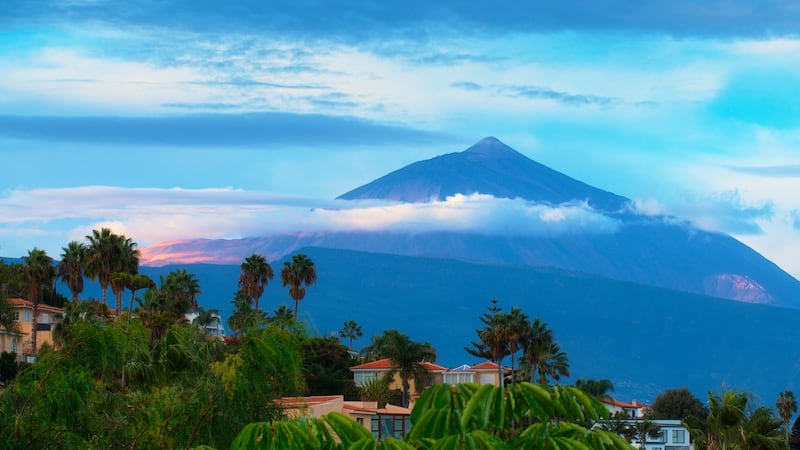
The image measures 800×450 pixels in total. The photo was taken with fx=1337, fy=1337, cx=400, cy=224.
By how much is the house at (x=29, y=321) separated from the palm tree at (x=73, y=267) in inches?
111

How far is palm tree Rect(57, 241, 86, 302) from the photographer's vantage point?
384 ft

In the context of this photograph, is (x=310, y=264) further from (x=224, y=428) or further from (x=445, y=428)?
(x=445, y=428)

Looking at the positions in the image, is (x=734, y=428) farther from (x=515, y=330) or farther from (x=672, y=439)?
(x=672, y=439)

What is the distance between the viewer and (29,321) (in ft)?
398

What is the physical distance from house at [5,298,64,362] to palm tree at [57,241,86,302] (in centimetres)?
283

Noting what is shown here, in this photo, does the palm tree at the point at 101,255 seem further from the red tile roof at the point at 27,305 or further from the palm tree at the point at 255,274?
the palm tree at the point at 255,274

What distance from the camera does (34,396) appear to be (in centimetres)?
2242

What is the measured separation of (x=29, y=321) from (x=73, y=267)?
6.84 metres

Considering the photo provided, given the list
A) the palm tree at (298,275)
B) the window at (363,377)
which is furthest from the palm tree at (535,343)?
the palm tree at (298,275)

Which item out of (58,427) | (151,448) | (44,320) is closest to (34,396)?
(58,427)

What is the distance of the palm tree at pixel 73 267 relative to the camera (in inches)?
4609

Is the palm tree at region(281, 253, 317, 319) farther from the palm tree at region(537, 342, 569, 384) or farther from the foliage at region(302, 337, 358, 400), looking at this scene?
the palm tree at region(537, 342, 569, 384)

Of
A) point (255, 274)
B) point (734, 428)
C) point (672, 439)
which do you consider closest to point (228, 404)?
point (734, 428)

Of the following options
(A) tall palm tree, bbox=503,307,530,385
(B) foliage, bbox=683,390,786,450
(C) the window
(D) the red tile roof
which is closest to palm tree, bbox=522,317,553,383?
(A) tall palm tree, bbox=503,307,530,385
